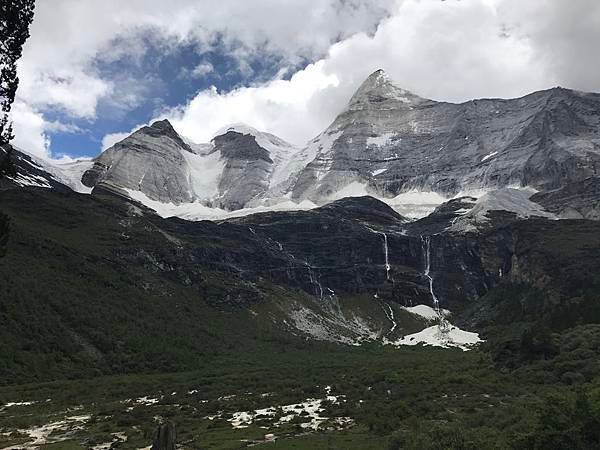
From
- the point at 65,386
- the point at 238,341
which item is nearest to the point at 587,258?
the point at 238,341

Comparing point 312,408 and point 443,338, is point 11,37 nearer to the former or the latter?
point 312,408

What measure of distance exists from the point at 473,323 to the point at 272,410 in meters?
134

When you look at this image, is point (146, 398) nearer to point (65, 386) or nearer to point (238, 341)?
point (65, 386)

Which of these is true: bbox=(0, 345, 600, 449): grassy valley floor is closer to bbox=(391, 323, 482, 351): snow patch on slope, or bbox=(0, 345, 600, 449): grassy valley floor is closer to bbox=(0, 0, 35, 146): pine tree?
bbox=(0, 0, 35, 146): pine tree

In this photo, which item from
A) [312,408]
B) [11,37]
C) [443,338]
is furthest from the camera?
[443,338]

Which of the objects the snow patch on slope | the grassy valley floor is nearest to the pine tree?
the grassy valley floor

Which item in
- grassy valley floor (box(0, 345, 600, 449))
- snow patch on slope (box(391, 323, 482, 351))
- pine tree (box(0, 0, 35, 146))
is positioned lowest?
grassy valley floor (box(0, 345, 600, 449))

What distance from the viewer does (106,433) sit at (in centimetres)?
5881

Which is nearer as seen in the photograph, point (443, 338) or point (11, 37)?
point (11, 37)

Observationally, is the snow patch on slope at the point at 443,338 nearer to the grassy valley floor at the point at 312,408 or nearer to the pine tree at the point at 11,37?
the grassy valley floor at the point at 312,408

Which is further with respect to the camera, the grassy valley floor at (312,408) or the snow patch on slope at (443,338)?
the snow patch on slope at (443,338)

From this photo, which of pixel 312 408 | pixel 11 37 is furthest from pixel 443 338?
pixel 11 37

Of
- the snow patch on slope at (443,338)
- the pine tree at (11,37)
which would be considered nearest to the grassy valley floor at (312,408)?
the pine tree at (11,37)

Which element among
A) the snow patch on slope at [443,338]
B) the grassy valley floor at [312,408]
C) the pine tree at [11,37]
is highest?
the pine tree at [11,37]
